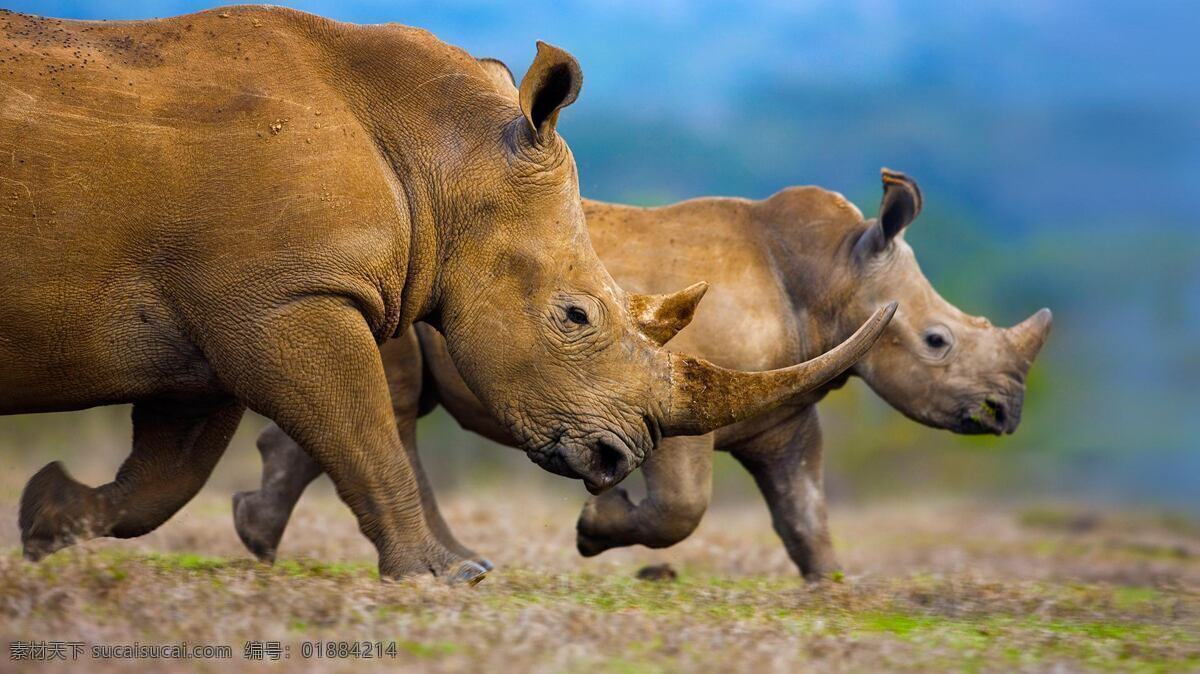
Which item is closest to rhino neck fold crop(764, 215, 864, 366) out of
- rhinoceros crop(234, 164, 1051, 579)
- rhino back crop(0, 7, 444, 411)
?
rhinoceros crop(234, 164, 1051, 579)

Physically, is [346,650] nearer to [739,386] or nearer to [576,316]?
[576,316]

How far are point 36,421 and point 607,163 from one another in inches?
381

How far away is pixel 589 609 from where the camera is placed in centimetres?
644

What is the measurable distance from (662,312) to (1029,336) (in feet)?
10.6

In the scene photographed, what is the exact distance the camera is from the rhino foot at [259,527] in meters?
9.20

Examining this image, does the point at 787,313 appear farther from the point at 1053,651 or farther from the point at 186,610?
the point at 186,610

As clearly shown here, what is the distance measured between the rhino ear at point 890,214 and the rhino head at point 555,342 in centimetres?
220

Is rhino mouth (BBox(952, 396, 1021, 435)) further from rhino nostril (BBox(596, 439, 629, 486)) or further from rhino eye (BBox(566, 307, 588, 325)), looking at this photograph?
rhino eye (BBox(566, 307, 588, 325))

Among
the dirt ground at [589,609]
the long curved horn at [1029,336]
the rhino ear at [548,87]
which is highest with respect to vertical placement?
the long curved horn at [1029,336]

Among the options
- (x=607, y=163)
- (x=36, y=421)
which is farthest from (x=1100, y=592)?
(x=36, y=421)

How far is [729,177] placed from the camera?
29.2 metres

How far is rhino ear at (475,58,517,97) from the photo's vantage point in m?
7.71

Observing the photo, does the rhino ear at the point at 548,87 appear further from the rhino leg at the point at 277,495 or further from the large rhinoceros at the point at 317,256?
the rhino leg at the point at 277,495

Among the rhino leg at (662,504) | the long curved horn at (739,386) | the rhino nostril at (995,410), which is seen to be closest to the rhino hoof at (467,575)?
the long curved horn at (739,386)
